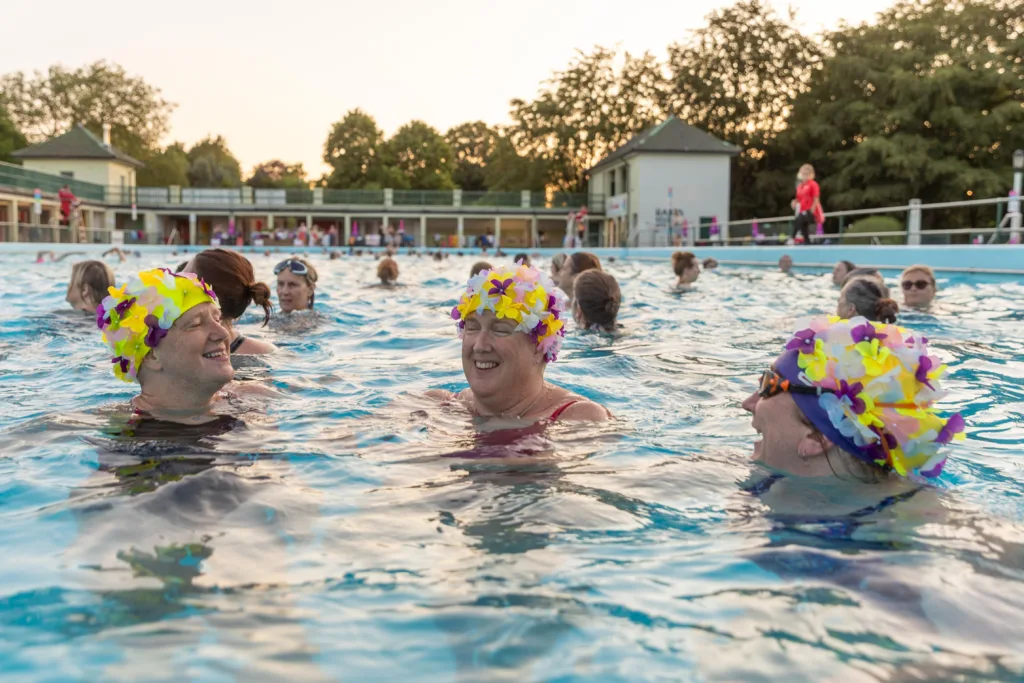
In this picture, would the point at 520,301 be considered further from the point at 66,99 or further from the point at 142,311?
A: the point at 66,99

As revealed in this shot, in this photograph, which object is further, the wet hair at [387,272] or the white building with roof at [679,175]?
the white building with roof at [679,175]

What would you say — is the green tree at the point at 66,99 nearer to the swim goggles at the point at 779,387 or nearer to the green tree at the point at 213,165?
the green tree at the point at 213,165

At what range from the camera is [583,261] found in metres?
11.4

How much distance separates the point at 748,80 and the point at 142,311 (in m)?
60.7

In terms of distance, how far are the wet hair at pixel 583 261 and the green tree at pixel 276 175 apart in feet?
359

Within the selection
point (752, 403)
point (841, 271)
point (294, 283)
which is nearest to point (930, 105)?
point (841, 271)

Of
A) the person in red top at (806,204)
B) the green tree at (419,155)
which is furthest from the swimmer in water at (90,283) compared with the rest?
the green tree at (419,155)

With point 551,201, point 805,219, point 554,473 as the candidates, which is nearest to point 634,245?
point 551,201

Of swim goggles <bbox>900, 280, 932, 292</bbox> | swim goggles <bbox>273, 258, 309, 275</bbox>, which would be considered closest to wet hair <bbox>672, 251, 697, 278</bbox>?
swim goggles <bbox>900, 280, 932, 292</bbox>

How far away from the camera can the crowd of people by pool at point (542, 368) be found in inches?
141

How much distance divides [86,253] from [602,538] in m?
34.0

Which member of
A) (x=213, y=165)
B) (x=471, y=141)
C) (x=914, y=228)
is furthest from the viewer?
(x=213, y=165)

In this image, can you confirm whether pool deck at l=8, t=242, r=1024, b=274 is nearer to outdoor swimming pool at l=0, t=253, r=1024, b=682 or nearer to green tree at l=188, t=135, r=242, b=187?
outdoor swimming pool at l=0, t=253, r=1024, b=682

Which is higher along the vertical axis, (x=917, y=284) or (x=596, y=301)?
(x=917, y=284)
